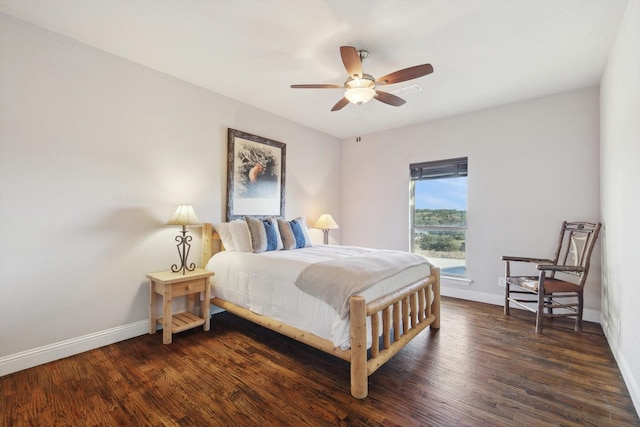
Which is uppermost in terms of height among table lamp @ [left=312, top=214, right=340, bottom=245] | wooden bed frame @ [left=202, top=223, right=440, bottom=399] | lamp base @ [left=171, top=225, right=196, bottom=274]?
table lamp @ [left=312, top=214, right=340, bottom=245]

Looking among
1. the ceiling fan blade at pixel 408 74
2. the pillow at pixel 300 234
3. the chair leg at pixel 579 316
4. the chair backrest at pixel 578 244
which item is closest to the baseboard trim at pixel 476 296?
the chair leg at pixel 579 316

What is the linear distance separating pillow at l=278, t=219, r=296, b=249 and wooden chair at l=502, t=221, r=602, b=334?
8.36ft

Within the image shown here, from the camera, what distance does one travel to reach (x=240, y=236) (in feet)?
10.3

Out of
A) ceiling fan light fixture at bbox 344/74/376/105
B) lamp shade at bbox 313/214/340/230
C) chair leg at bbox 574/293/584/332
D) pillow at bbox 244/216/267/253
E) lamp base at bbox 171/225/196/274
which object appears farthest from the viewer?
lamp shade at bbox 313/214/340/230

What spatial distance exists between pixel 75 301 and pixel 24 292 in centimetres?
33

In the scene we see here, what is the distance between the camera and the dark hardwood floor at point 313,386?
1.66m

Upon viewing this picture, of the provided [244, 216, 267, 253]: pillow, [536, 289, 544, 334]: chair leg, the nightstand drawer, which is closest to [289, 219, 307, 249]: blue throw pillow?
[244, 216, 267, 253]: pillow

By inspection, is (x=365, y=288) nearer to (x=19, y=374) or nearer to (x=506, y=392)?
(x=506, y=392)

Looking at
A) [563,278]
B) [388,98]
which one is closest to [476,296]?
[563,278]

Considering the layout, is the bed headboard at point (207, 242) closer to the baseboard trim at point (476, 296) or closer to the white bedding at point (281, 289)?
the white bedding at point (281, 289)

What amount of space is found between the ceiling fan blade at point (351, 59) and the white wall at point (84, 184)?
6.24 feet

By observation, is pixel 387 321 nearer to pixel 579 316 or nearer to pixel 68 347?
pixel 579 316

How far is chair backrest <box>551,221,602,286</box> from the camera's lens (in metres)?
2.84

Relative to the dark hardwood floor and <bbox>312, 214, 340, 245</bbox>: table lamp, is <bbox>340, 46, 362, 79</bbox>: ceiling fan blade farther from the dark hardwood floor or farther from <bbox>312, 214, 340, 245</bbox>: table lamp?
<bbox>312, 214, 340, 245</bbox>: table lamp
